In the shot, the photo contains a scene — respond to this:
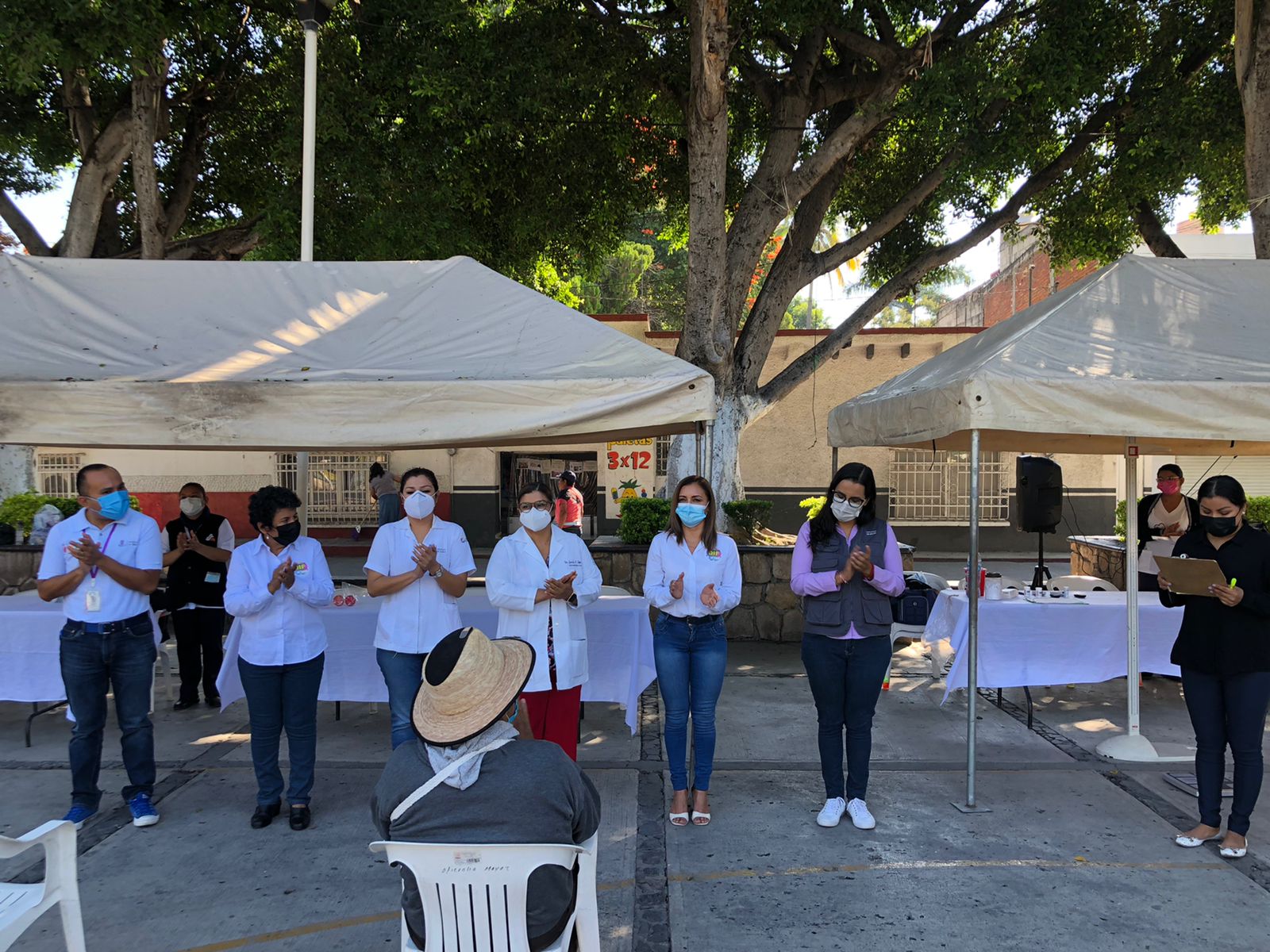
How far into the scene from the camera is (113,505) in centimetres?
441

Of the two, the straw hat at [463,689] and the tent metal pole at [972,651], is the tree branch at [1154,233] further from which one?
the straw hat at [463,689]

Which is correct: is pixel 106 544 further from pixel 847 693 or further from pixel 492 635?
pixel 847 693

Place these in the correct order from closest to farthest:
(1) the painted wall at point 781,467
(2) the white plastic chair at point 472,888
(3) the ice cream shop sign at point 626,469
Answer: (2) the white plastic chair at point 472,888
(1) the painted wall at point 781,467
(3) the ice cream shop sign at point 626,469

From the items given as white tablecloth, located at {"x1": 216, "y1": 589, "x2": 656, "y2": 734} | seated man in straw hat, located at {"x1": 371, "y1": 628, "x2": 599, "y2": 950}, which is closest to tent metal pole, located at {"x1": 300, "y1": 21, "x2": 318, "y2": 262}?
white tablecloth, located at {"x1": 216, "y1": 589, "x2": 656, "y2": 734}

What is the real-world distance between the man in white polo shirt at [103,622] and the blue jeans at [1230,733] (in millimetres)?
5124

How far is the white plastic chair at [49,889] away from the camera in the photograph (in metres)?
2.75

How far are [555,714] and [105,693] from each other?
2.33 m

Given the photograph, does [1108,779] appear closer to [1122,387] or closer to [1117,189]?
[1122,387]

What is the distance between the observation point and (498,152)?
10.8 metres

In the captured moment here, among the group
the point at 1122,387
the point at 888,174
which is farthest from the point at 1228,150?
the point at 1122,387

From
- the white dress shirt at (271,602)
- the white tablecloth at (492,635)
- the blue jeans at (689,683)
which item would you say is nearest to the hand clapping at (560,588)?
the blue jeans at (689,683)

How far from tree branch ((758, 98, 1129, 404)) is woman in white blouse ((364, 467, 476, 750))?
686 centimetres

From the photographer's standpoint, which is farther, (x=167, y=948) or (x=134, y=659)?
(x=134, y=659)

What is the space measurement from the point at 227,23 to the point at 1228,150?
11.3 m
